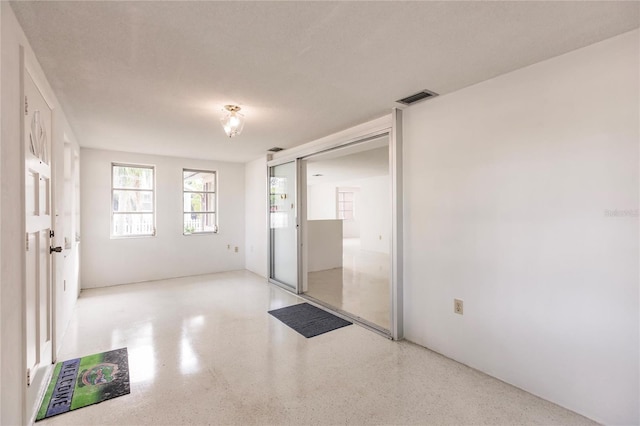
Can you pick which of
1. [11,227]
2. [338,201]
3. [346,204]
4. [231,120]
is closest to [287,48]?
[231,120]

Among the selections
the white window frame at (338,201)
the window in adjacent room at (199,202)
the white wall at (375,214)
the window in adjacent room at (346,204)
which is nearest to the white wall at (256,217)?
the window in adjacent room at (199,202)

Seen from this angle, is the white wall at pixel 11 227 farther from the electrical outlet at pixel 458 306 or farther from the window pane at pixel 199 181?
the window pane at pixel 199 181

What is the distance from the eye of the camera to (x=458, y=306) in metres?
2.55

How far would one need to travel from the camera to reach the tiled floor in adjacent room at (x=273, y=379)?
1889 millimetres

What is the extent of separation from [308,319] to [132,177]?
4.13 m

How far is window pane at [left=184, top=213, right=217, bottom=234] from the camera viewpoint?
580 centimetres

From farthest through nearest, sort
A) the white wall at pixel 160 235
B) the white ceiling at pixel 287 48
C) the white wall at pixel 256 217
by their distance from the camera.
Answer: the white wall at pixel 256 217 → the white wall at pixel 160 235 → the white ceiling at pixel 287 48

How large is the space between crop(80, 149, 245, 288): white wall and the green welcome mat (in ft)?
9.26

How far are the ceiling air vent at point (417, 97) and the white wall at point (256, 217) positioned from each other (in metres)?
3.22

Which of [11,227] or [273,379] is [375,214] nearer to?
[273,379]

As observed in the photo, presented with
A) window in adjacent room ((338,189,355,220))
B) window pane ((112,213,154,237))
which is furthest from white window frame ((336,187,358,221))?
window pane ((112,213,154,237))

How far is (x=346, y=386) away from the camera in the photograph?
7.22ft

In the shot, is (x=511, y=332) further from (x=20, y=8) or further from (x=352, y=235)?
(x=352, y=235)

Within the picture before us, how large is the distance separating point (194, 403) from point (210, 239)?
4.21 metres
